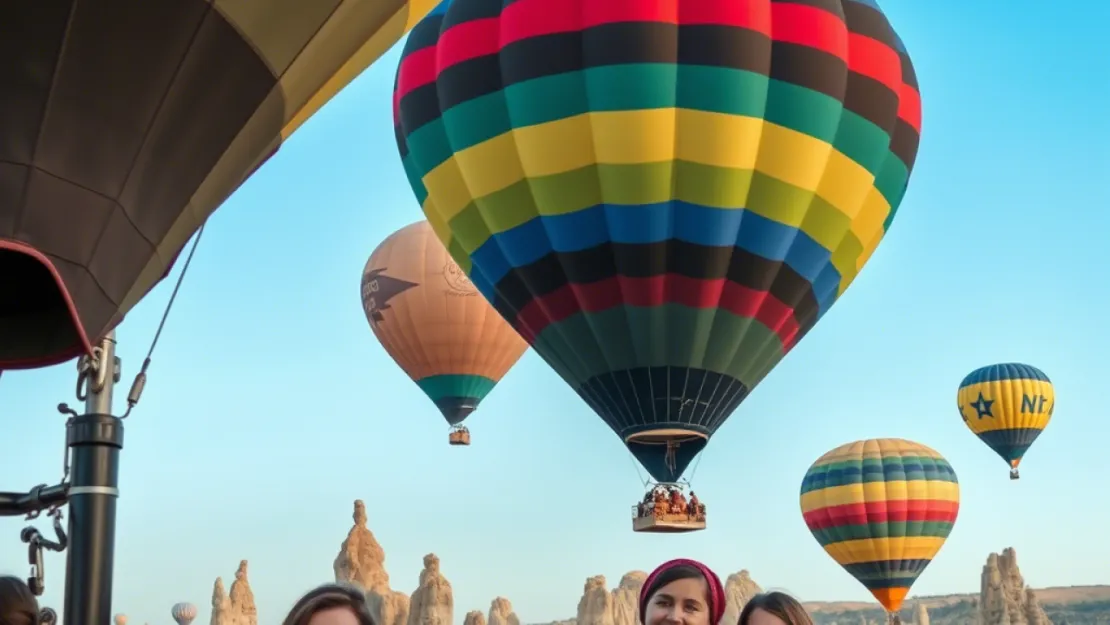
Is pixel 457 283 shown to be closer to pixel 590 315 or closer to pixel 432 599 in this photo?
pixel 590 315

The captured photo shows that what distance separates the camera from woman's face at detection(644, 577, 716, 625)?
12.4 feet

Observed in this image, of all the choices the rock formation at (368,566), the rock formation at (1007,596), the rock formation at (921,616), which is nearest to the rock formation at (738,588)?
the rock formation at (921,616)

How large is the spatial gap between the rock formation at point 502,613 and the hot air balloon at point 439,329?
5599cm

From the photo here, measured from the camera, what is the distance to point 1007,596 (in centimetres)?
5875

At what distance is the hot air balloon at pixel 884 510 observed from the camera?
28.0 meters

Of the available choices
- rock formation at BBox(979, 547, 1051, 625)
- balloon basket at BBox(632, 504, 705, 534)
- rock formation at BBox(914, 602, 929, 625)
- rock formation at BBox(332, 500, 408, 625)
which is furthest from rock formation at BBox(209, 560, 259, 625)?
rock formation at BBox(914, 602, 929, 625)

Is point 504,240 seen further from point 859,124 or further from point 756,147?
point 859,124

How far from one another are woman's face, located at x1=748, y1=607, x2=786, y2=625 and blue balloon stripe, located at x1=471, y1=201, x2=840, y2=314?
1188 centimetres

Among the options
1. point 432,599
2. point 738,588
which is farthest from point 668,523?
point 738,588

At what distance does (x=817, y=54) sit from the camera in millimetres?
15273

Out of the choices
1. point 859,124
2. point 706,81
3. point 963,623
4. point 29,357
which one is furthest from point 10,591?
point 963,623

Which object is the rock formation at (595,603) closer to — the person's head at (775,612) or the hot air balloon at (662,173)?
the hot air balloon at (662,173)

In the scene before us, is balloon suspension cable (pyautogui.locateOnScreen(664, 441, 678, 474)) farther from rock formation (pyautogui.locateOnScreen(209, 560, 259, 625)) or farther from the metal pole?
rock formation (pyautogui.locateOnScreen(209, 560, 259, 625))

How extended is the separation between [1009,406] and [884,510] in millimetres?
8207
